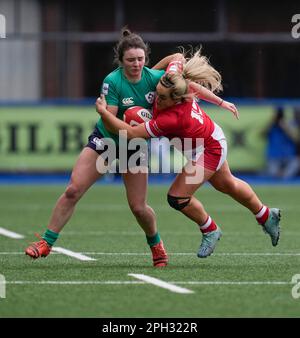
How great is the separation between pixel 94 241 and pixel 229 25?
15.9m

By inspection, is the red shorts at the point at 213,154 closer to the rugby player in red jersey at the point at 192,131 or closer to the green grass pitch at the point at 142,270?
the rugby player in red jersey at the point at 192,131

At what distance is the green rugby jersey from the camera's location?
966cm

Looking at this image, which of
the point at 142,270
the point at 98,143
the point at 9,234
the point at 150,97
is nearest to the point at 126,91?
the point at 150,97

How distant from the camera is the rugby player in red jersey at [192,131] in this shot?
9.50m

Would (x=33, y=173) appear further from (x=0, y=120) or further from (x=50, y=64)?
(x=50, y=64)

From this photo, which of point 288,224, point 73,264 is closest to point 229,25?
point 288,224

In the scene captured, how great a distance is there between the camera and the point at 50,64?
2698 cm

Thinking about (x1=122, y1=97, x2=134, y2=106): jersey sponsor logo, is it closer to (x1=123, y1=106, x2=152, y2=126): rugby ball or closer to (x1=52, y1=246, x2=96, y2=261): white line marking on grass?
(x1=123, y1=106, x2=152, y2=126): rugby ball

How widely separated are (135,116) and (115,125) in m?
0.33

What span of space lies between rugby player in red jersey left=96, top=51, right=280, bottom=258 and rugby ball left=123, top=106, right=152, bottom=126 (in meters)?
0.09

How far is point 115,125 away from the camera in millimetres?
9477

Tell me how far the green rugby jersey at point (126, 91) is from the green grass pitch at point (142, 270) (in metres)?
1.31

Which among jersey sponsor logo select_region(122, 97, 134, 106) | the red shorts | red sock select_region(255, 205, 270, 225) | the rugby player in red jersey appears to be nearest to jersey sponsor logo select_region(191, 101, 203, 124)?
the rugby player in red jersey

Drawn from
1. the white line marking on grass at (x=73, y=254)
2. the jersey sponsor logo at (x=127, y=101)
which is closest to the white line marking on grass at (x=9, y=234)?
the white line marking on grass at (x=73, y=254)
